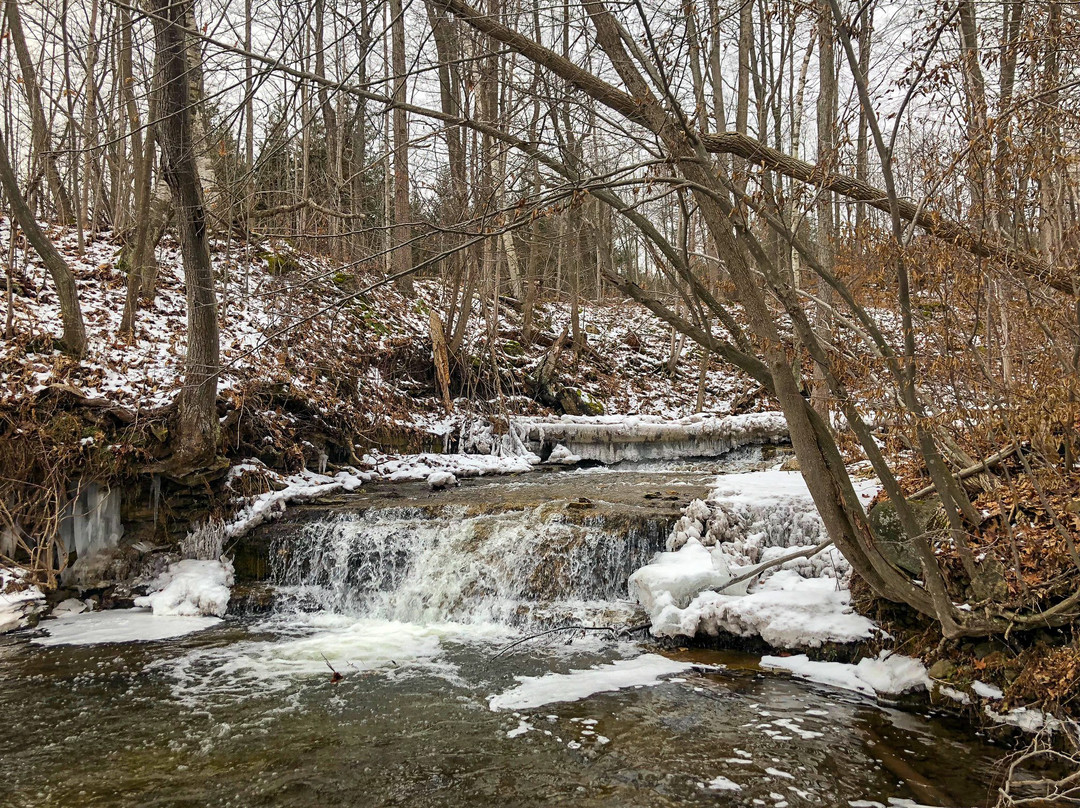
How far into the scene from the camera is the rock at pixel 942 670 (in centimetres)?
477

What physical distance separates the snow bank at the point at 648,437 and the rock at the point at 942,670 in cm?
797

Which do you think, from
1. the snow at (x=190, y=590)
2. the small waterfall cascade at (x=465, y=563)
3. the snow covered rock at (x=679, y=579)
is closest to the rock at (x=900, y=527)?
the snow covered rock at (x=679, y=579)

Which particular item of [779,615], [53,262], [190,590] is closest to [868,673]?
[779,615]

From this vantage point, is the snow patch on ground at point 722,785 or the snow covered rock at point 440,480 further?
the snow covered rock at point 440,480

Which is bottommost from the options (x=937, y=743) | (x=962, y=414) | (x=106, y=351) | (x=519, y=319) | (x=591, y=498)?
(x=937, y=743)

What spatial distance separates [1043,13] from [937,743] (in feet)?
15.3

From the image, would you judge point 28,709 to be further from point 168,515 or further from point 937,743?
point 937,743

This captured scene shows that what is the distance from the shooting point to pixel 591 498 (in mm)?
8680

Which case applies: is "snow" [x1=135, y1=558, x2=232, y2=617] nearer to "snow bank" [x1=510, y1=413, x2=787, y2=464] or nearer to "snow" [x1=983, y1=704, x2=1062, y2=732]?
"snow bank" [x1=510, y1=413, x2=787, y2=464]

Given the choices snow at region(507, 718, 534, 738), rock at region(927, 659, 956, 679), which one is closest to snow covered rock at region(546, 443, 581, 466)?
snow at region(507, 718, 534, 738)

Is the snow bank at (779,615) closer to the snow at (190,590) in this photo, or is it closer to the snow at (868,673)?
the snow at (868,673)

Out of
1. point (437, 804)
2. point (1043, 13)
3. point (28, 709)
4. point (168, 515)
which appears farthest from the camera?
point (168, 515)

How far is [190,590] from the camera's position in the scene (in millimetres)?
7551

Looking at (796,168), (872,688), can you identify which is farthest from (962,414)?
(872,688)
